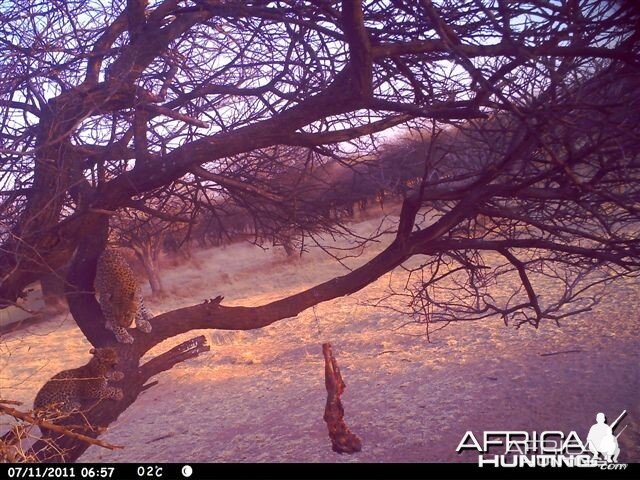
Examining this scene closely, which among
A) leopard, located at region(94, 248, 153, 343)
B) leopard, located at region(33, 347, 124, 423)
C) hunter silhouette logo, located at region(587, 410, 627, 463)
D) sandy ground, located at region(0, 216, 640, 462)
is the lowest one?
sandy ground, located at region(0, 216, 640, 462)

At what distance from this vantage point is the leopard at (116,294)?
217 inches

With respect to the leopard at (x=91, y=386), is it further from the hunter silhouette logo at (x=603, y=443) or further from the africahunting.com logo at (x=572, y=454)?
the hunter silhouette logo at (x=603, y=443)

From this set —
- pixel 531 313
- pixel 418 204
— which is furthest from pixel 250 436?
pixel 531 313

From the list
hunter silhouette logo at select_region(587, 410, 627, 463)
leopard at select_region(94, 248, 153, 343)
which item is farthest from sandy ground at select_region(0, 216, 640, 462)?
hunter silhouette logo at select_region(587, 410, 627, 463)

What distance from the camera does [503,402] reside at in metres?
6.88

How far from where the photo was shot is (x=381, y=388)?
8.66 m

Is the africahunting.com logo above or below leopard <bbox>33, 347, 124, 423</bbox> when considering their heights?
below

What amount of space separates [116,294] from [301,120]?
254 centimetres

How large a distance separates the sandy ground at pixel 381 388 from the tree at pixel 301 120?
3.56ft

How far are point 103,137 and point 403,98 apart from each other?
2808 mm

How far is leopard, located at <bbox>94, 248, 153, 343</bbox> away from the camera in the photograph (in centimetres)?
552

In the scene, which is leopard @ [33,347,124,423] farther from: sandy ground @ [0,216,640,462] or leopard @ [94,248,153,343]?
sandy ground @ [0,216,640,462]

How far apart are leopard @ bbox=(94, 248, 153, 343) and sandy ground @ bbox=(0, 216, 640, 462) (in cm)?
43

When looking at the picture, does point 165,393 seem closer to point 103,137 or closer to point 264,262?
point 103,137
